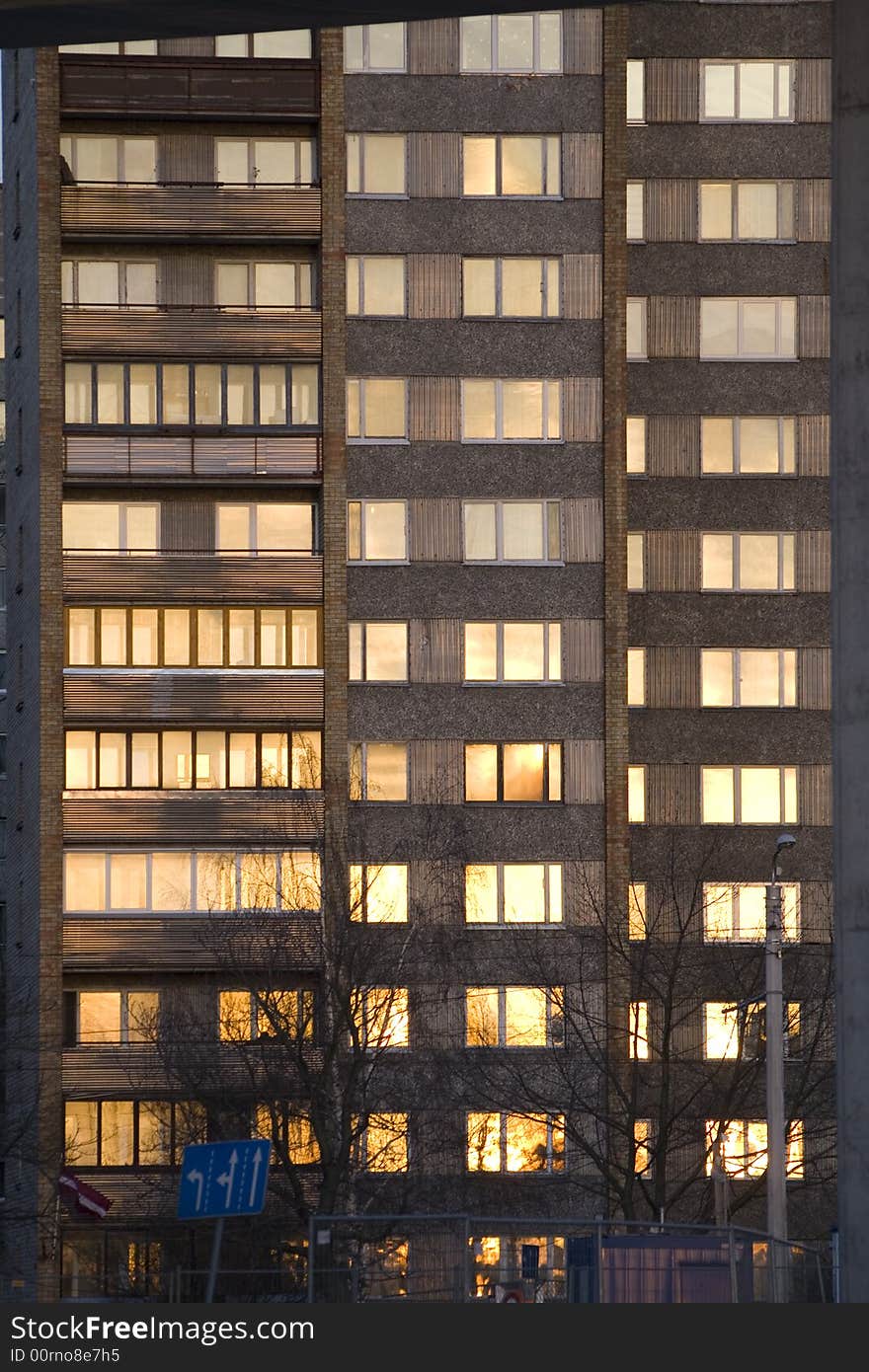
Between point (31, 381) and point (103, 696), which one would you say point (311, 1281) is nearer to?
point (103, 696)

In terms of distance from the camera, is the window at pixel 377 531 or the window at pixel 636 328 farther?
the window at pixel 636 328

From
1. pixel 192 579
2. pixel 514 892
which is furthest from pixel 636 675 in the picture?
pixel 192 579

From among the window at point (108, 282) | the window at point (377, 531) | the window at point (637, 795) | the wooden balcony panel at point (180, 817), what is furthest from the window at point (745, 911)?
the window at point (108, 282)

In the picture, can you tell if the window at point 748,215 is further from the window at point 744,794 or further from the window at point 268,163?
the window at point 744,794

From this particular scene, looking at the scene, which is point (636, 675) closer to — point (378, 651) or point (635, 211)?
point (378, 651)

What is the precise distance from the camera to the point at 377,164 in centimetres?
6394

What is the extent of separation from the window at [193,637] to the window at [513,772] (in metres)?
4.65

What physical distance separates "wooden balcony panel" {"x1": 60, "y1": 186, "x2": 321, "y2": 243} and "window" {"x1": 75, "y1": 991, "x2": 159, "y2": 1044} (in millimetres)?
18492

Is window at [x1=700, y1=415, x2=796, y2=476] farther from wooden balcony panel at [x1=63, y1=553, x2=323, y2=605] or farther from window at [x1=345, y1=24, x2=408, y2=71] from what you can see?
window at [x1=345, y1=24, x2=408, y2=71]

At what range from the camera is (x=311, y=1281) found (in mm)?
30875

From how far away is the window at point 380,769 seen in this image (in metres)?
62.9

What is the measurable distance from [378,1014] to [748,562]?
18422 millimetres

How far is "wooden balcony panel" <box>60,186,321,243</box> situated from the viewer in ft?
208

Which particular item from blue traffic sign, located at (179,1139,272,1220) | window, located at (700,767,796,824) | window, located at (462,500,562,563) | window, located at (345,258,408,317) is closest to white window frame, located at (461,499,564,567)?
window, located at (462,500,562,563)
